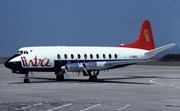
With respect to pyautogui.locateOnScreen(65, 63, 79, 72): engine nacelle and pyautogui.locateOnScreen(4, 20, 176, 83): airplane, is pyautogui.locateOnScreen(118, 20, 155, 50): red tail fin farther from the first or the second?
pyautogui.locateOnScreen(65, 63, 79, 72): engine nacelle

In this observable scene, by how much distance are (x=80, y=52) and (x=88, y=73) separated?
242 centimetres

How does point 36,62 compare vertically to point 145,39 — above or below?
below

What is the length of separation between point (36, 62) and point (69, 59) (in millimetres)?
3435

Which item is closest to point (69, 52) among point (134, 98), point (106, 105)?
point (134, 98)

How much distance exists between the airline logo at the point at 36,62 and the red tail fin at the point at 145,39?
35.8 ft

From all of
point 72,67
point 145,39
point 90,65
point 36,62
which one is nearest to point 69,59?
point 72,67

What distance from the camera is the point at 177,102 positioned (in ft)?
67.3

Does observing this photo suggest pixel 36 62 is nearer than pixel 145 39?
Yes

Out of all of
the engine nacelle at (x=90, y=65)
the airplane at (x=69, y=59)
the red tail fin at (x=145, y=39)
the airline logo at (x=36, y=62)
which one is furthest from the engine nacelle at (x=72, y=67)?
the red tail fin at (x=145, y=39)

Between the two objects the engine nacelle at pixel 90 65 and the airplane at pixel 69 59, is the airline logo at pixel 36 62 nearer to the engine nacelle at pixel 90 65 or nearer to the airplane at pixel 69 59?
the airplane at pixel 69 59

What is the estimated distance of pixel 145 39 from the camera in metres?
45.2

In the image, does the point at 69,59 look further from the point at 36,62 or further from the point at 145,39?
the point at 145,39

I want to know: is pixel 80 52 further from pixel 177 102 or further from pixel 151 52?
pixel 177 102

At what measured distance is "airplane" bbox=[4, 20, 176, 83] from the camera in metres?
35.5
